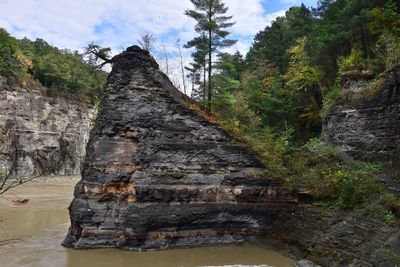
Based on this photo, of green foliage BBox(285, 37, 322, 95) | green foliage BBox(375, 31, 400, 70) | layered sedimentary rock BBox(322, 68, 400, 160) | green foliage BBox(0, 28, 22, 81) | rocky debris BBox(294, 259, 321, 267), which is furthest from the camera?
green foliage BBox(0, 28, 22, 81)

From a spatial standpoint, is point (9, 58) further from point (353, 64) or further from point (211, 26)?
point (353, 64)

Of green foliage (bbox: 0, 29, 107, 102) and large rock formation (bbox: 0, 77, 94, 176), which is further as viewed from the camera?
green foliage (bbox: 0, 29, 107, 102)

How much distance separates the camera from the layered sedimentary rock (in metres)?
14.8

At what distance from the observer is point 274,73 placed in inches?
1336

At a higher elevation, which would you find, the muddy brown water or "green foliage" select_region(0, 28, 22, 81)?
"green foliage" select_region(0, 28, 22, 81)

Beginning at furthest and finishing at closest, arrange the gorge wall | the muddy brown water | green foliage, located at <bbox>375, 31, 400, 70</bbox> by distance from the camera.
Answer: green foliage, located at <bbox>375, 31, 400, 70</bbox>
the gorge wall
the muddy brown water

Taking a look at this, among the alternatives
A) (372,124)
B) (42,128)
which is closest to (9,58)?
(42,128)

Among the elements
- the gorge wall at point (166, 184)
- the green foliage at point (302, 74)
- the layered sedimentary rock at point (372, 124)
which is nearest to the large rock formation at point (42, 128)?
the green foliage at point (302, 74)

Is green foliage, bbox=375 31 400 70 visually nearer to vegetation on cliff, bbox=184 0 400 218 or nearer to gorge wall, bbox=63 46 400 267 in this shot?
vegetation on cliff, bbox=184 0 400 218

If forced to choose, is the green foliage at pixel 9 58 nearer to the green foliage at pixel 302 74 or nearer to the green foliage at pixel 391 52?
the green foliage at pixel 302 74

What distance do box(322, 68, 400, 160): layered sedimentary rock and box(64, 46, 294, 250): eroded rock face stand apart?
479cm

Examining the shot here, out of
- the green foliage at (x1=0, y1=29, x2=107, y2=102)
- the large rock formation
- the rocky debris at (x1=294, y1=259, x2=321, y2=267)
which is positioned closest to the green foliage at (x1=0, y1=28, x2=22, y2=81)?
the green foliage at (x1=0, y1=29, x2=107, y2=102)

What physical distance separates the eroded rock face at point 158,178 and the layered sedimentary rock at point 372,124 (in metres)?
4.79

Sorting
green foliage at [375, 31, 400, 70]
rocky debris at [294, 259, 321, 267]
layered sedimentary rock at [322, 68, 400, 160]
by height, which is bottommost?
rocky debris at [294, 259, 321, 267]
